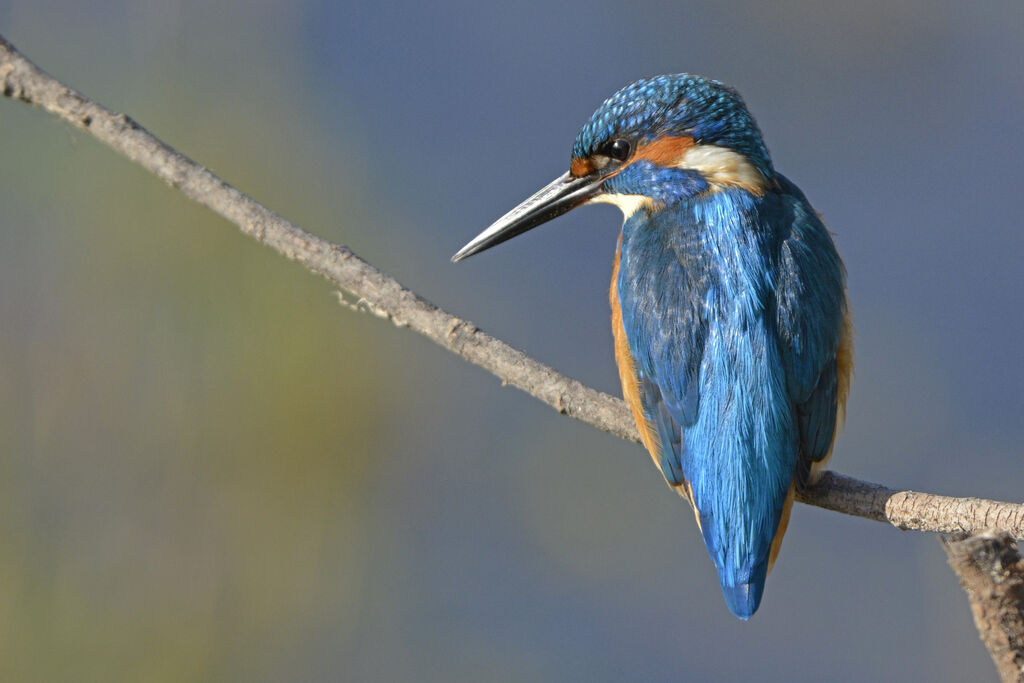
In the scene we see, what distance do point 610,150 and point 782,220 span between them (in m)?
0.26

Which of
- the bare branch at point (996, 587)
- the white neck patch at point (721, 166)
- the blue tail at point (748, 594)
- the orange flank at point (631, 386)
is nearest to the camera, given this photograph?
the bare branch at point (996, 587)

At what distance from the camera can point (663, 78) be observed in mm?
1574

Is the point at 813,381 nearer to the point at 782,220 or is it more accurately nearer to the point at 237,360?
the point at 782,220

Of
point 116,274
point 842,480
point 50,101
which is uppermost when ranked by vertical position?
point 116,274

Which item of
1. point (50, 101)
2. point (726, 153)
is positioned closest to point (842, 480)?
point (726, 153)

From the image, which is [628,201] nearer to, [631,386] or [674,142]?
[674,142]

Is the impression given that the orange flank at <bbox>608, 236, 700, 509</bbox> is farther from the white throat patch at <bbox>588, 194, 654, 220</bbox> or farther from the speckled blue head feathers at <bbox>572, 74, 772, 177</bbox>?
the speckled blue head feathers at <bbox>572, 74, 772, 177</bbox>

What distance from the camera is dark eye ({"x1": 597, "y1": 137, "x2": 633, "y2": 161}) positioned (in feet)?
5.20

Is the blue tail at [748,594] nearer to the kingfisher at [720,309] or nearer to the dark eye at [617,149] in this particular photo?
the kingfisher at [720,309]

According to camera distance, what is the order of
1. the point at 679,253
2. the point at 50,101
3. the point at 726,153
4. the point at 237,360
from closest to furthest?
the point at 50,101 < the point at 679,253 < the point at 726,153 < the point at 237,360

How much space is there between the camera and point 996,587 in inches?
34.5

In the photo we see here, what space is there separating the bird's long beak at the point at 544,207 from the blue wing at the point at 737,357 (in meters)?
0.16

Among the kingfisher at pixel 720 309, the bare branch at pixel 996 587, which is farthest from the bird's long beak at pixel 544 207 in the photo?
the bare branch at pixel 996 587

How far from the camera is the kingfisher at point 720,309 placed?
52.6 inches
